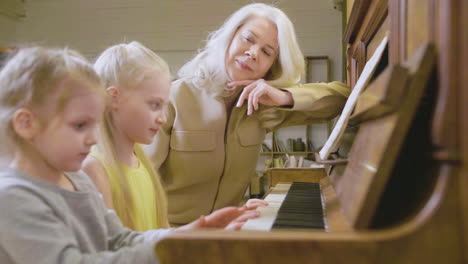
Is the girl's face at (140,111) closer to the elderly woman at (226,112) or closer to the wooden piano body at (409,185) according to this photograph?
the elderly woman at (226,112)

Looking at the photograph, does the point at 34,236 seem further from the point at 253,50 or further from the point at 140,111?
the point at 253,50

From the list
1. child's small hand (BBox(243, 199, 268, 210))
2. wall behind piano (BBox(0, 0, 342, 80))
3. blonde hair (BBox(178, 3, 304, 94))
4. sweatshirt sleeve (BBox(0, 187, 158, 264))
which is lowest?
child's small hand (BBox(243, 199, 268, 210))

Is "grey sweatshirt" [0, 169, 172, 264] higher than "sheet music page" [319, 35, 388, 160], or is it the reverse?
"sheet music page" [319, 35, 388, 160]

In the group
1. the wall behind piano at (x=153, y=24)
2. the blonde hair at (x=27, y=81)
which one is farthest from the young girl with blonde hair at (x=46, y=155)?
the wall behind piano at (x=153, y=24)

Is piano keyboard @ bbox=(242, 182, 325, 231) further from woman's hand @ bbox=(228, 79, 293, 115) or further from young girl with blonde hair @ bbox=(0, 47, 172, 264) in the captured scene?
woman's hand @ bbox=(228, 79, 293, 115)

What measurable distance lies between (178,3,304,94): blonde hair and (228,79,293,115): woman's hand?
0.19 meters

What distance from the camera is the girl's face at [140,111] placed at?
143 centimetres

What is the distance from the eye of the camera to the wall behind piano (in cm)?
755

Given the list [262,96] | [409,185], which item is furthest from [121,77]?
[409,185]

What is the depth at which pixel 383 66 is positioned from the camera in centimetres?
158

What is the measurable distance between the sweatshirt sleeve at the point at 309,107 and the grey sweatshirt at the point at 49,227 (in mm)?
1077

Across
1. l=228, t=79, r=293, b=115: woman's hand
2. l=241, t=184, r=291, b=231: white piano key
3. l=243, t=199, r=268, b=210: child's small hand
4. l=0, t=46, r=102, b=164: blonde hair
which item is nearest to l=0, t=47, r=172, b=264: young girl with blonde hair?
l=0, t=46, r=102, b=164: blonde hair

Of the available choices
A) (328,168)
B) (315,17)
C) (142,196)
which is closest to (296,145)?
(315,17)

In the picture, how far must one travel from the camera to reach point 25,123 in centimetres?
97
